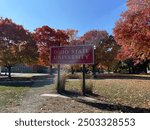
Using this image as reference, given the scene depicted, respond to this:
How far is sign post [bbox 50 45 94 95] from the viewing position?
14.4 m

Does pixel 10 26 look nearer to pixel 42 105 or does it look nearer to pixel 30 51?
pixel 30 51

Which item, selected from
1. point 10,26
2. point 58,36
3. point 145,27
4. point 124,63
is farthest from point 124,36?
point 124,63

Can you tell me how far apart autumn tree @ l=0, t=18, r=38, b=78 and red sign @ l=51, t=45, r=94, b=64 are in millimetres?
22346

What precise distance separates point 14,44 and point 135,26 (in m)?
24.5

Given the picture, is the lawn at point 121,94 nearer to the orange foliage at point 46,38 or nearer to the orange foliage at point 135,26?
the orange foliage at point 135,26

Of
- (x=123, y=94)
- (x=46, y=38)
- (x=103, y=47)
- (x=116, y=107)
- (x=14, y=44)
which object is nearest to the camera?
(x=116, y=107)

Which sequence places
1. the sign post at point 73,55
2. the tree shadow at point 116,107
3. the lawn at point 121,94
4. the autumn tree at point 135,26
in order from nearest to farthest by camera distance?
the tree shadow at point 116,107, the lawn at point 121,94, the autumn tree at point 135,26, the sign post at point 73,55

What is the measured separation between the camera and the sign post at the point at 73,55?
14402 mm

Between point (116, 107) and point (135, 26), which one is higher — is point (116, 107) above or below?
below

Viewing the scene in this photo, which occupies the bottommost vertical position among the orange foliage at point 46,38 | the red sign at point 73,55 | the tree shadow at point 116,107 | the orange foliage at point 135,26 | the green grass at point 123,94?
the tree shadow at point 116,107

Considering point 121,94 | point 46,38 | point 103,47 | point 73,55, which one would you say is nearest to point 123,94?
point 121,94

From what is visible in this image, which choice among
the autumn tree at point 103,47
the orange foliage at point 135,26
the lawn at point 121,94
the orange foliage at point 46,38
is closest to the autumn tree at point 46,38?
the orange foliage at point 46,38

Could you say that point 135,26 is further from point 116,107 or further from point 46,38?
point 46,38

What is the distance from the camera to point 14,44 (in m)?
36.9
